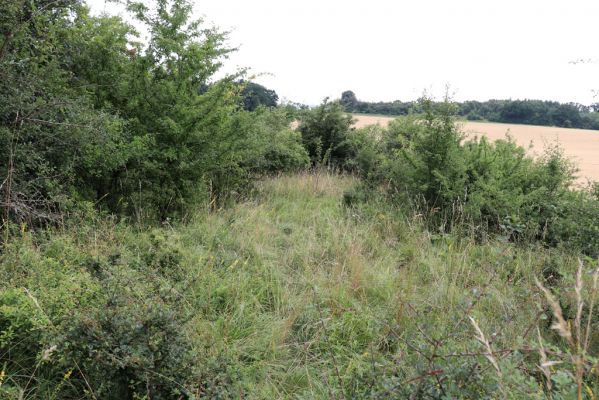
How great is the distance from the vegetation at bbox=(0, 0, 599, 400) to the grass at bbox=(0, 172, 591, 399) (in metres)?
0.02

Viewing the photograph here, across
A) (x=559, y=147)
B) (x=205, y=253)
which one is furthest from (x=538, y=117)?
(x=205, y=253)

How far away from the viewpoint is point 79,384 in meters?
2.39

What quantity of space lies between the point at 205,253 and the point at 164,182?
73.7 inches

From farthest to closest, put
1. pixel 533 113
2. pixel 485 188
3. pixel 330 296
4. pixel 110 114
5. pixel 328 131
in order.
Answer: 1. pixel 533 113
2. pixel 328 131
3. pixel 485 188
4. pixel 110 114
5. pixel 330 296

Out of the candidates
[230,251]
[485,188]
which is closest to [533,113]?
[485,188]

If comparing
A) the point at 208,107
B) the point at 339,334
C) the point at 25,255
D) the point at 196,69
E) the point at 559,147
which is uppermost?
the point at 196,69

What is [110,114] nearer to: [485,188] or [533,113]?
[485,188]

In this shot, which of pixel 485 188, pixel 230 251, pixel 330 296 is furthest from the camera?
pixel 485 188

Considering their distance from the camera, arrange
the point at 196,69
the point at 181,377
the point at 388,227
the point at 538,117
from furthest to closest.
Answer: the point at 538,117, the point at 196,69, the point at 388,227, the point at 181,377

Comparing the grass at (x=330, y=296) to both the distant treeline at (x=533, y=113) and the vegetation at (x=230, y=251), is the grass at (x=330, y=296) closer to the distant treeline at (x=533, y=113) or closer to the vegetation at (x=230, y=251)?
the vegetation at (x=230, y=251)

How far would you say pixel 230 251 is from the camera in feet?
14.9

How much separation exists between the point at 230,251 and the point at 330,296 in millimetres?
1388

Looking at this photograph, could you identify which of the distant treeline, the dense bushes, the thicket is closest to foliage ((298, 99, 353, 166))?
the dense bushes

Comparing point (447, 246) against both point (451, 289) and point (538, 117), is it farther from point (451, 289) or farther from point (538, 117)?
point (538, 117)
